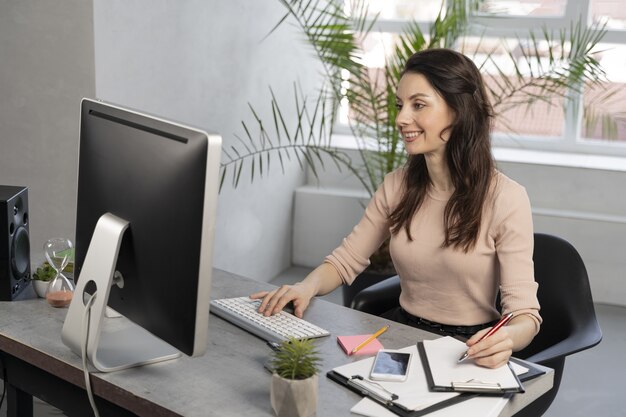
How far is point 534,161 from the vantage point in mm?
4703

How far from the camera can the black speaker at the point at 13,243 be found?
83.2 inches

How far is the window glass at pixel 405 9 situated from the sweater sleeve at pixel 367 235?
286 centimetres

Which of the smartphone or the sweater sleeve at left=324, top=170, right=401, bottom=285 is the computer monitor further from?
the sweater sleeve at left=324, top=170, right=401, bottom=285

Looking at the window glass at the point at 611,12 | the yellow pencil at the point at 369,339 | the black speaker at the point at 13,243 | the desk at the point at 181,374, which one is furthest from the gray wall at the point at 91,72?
the window glass at the point at 611,12

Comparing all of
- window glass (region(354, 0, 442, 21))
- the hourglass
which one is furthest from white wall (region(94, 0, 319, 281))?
the hourglass

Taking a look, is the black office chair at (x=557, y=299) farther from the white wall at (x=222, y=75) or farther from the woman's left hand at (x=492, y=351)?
the white wall at (x=222, y=75)

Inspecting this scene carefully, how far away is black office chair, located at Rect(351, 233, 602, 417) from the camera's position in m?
2.45

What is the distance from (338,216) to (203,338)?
3.41 metres

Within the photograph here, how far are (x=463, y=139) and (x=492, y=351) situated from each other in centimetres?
74

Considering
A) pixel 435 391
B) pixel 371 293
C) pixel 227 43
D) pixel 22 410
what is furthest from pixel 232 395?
pixel 227 43

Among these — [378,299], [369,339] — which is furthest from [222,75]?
[369,339]

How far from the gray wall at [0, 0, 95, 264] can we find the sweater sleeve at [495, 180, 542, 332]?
1.61 meters

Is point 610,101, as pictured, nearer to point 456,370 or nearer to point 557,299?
point 557,299

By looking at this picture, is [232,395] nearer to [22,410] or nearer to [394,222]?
[22,410]
